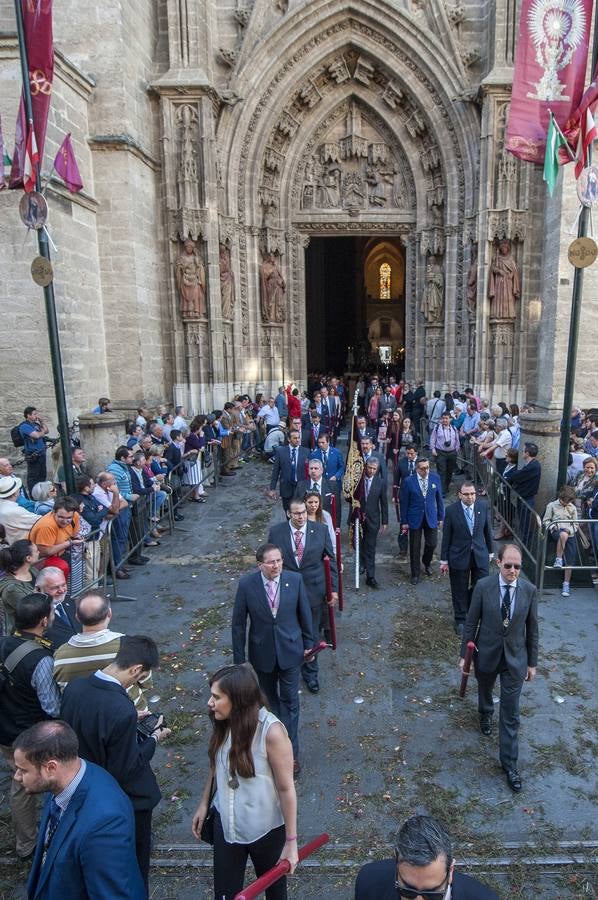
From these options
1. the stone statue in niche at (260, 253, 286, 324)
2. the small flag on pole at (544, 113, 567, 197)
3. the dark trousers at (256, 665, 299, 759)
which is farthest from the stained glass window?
the dark trousers at (256, 665, 299, 759)

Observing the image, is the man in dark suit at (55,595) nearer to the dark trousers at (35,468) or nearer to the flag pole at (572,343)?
the flag pole at (572,343)

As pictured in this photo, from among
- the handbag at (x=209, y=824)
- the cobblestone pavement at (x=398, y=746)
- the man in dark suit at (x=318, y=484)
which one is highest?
the man in dark suit at (x=318, y=484)

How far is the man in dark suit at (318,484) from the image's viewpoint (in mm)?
7598

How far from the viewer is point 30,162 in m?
7.55

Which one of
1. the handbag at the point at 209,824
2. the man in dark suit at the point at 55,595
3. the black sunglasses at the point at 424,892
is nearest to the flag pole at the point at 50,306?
the man in dark suit at the point at 55,595

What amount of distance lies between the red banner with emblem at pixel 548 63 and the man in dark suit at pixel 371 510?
4.86 m

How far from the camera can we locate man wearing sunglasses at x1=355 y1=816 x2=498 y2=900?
1.91 metres

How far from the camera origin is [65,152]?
11.4 m

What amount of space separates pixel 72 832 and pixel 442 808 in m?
2.84

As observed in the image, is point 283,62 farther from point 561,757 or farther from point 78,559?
point 561,757

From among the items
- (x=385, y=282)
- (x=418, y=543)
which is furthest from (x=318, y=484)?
(x=385, y=282)

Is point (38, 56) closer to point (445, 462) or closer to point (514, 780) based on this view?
point (445, 462)

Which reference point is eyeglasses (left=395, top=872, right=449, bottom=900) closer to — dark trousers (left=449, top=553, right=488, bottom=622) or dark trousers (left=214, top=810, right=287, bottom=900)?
dark trousers (left=214, top=810, right=287, bottom=900)

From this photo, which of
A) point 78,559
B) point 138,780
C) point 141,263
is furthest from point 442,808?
point 141,263
